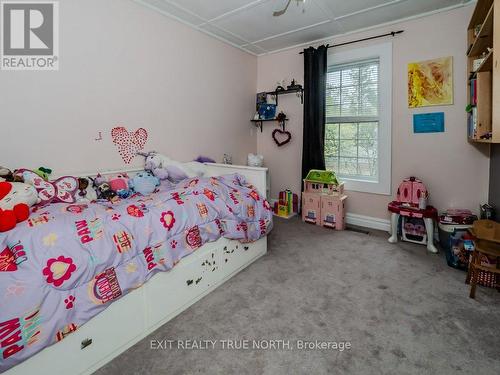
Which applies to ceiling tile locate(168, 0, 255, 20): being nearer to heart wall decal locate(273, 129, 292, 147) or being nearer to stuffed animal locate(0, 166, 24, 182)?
heart wall decal locate(273, 129, 292, 147)

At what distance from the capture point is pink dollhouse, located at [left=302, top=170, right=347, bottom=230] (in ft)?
10.7

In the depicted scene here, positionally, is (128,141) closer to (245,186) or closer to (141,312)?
(245,186)

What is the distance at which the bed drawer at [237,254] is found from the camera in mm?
2145

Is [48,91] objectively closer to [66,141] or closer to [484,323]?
[66,141]

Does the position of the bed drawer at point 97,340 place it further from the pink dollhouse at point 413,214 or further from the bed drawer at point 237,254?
the pink dollhouse at point 413,214

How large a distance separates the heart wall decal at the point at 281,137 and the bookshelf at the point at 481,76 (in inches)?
77.4

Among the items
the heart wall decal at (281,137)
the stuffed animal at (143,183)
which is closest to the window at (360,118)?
the heart wall decal at (281,137)

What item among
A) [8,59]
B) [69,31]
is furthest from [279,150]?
[8,59]

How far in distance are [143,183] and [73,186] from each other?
50cm

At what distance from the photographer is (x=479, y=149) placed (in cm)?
267

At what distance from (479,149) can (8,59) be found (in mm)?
3887

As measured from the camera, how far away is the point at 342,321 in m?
1.67

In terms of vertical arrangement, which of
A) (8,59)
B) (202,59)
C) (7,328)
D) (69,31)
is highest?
(202,59)

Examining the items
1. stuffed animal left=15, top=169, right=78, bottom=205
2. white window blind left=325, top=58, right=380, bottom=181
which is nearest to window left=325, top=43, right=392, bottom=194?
white window blind left=325, top=58, right=380, bottom=181
